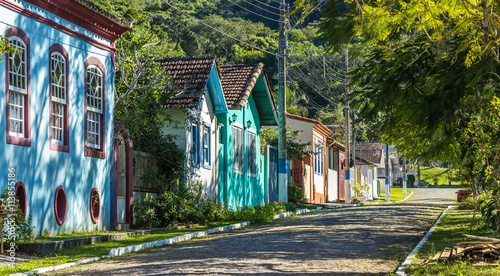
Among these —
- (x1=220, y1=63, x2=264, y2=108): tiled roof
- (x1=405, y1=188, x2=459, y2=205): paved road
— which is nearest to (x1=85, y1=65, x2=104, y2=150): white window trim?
(x1=220, y1=63, x2=264, y2=108): tiled roof

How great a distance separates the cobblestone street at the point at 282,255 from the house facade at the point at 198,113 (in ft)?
21.0

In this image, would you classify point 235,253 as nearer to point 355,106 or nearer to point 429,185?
point 355,106

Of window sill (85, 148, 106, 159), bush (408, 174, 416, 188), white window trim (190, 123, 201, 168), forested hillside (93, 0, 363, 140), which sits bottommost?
bush (408, 174, 416, 188)

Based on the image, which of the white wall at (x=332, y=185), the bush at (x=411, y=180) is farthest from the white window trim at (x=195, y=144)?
the bush at (x=411, y=180)

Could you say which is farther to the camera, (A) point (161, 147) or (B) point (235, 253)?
(A) point (161, 147)

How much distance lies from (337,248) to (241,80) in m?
15.7

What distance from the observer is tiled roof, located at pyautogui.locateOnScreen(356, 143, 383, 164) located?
245 ft

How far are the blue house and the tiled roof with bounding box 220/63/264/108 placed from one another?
29.7ft

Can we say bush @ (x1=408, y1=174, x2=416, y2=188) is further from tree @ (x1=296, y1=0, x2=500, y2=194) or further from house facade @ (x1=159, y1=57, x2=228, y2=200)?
tree @ (x1=296, y1=0, x2=500, y2=194)

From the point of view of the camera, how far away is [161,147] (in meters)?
19.3

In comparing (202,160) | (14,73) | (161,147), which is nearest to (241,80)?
(202,160)

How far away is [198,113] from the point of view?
22.3 m

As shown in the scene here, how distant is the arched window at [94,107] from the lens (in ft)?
52.4

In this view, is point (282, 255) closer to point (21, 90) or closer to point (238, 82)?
point (21, 90)
